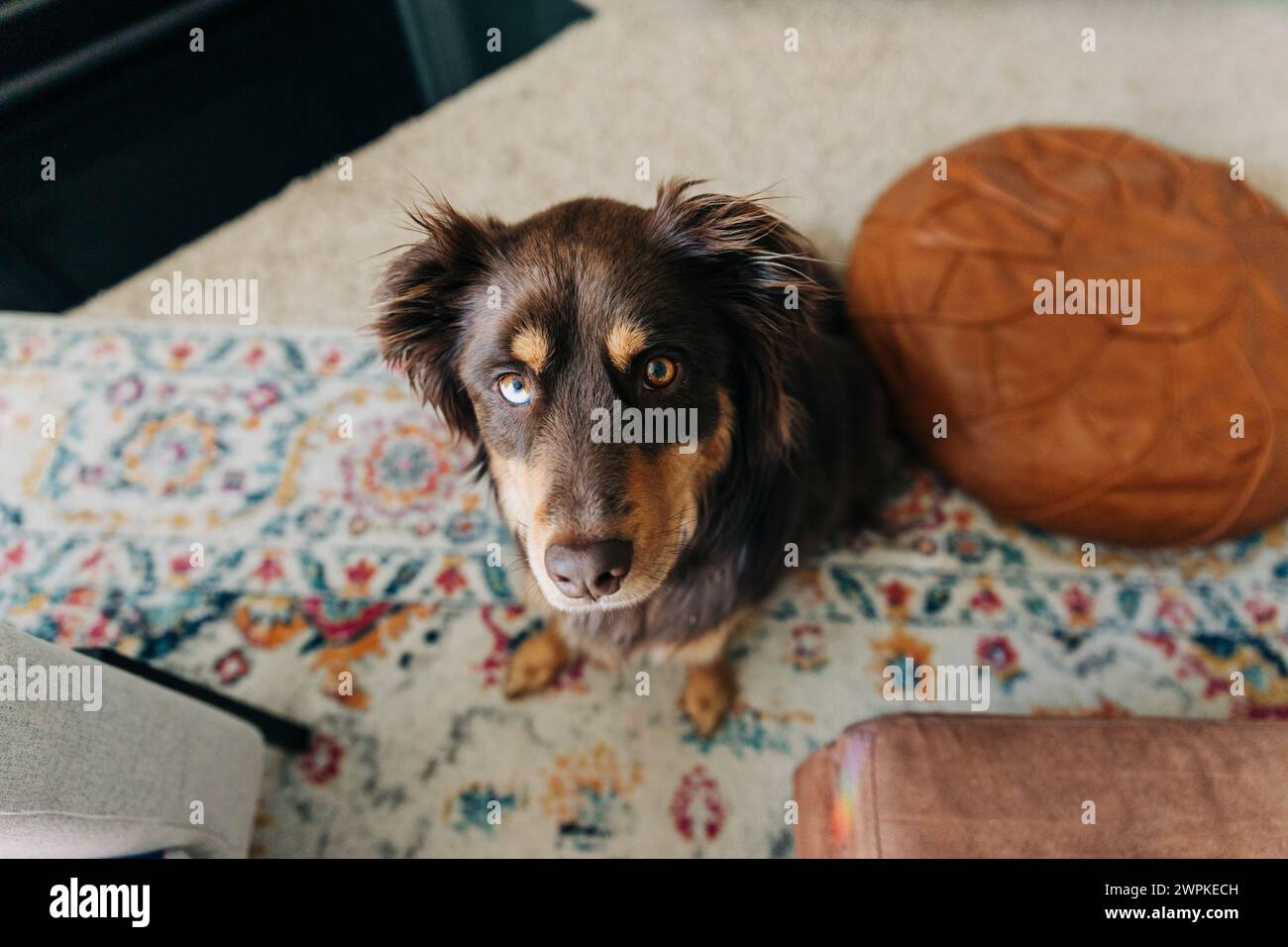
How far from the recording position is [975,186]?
2.15 meters

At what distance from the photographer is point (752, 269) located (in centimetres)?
137

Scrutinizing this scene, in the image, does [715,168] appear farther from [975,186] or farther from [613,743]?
[613,743]

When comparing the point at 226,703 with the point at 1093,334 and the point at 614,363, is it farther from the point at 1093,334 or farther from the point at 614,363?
the point at 1093,334

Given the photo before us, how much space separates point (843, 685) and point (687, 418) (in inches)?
47.0

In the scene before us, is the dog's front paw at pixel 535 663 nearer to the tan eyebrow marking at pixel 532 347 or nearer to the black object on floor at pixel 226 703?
the black object on floor at pixel 226 703

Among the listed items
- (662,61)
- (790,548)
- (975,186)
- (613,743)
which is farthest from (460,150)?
(613,743)

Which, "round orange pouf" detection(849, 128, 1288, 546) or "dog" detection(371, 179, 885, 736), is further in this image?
"round orange pouf" detection(849, 128, 1288, 546)

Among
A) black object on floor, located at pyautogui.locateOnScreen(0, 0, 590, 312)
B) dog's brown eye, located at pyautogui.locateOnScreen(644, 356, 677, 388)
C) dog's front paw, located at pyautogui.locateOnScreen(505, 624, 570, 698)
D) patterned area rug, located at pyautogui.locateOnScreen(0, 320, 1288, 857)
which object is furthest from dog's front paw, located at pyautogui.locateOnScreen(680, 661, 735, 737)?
black object on floor, located at pyautogui.locateOnScreen(0, 0, 590, 312)

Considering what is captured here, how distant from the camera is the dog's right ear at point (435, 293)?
136 centimetres

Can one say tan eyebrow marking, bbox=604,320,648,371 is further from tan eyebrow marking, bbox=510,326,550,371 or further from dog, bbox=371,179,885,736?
tan eyebrow marking, bbox=510,326,550,371

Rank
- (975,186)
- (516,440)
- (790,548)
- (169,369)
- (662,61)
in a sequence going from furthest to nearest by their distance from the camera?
(662,61)
(169,369)
(975,186)
(790,548)
(516,440)

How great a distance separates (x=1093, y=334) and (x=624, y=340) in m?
1.52

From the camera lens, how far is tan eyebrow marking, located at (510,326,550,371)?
126 cm

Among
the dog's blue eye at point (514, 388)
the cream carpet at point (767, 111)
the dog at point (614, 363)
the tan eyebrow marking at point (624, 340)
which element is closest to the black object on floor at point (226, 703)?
the dog at point (614, 363)
